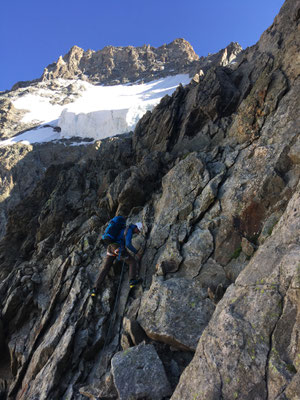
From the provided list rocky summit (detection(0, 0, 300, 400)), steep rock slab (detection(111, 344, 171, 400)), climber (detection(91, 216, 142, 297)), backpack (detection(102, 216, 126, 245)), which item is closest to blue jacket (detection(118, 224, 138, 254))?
climber (detection(91, 216, 142, 297))

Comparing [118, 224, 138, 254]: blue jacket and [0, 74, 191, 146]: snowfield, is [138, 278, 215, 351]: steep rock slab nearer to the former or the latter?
[118, 224, 138, 254]: blue jacket

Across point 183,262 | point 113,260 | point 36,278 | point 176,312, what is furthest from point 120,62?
point 176,312

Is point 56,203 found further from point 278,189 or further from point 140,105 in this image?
point 140,105

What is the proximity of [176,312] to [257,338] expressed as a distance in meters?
3.39

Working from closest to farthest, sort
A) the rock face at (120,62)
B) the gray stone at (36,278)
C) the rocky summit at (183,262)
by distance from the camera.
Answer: the rocky summit at (183,262) < the gray stone at (36,278) < the rock face at (120,62)

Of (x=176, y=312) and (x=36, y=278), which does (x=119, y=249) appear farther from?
(x=36, y=278)

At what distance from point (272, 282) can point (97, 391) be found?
20.0 ft

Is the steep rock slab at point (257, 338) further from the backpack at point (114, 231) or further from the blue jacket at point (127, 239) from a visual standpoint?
the backpack at point (114, 231)

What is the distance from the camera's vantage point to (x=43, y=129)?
9131 centimetres

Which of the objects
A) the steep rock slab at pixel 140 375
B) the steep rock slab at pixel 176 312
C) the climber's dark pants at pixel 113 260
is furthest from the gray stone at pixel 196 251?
the steep rock slab at pixel 140 375

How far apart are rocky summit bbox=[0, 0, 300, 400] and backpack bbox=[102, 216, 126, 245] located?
1420 mm

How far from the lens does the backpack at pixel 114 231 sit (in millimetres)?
11805

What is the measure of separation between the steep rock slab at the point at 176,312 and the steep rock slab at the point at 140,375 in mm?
712

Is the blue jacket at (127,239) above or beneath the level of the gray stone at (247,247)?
above
